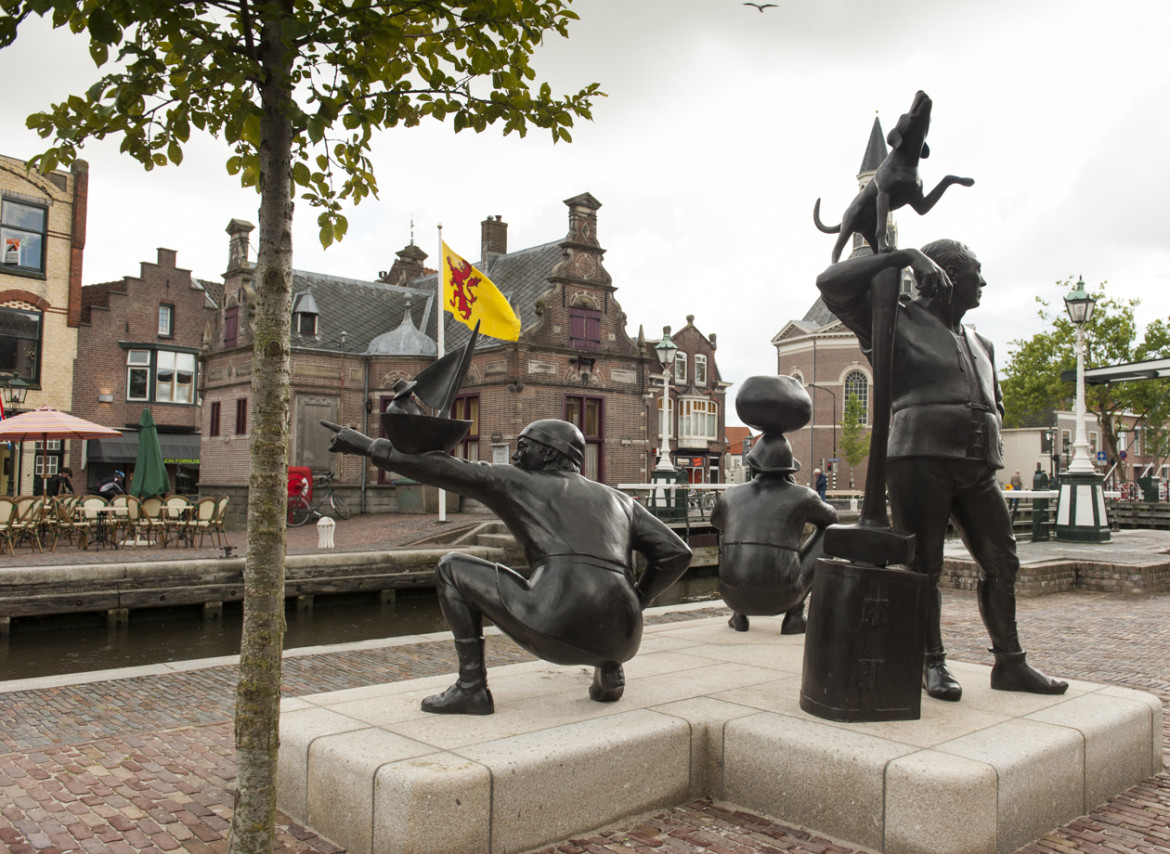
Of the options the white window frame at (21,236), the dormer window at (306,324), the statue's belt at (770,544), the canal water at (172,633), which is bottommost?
the canal water at (172,633)

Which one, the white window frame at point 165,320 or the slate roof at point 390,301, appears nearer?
the slate roof at point 390,301

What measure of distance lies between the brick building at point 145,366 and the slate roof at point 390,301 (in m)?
4.47

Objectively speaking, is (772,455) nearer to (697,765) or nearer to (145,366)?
(697,765)

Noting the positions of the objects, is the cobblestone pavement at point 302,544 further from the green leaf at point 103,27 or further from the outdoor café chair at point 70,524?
the green leaf at point 103,27

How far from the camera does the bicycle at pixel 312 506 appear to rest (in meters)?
23.9

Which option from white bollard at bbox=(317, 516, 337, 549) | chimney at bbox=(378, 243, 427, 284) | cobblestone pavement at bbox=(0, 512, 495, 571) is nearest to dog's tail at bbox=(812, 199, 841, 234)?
cobblestone pavement at bbox=(0, 512, 495, 571)

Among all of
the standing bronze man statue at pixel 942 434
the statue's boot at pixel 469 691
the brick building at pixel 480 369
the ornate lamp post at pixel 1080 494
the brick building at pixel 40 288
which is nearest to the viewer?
the statue's boot at pixel 469 691

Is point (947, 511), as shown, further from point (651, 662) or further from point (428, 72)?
point (428, 72)

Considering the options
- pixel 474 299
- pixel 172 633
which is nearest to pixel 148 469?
pixel 474 299

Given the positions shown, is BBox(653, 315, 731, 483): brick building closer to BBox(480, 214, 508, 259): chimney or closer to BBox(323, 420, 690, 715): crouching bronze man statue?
BBox(480, 214, 508, 259): chimney

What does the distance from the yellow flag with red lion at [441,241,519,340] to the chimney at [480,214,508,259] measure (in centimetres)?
1420

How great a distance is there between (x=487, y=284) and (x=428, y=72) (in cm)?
1573

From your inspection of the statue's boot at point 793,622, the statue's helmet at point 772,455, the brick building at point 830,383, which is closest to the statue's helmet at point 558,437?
the statue's helmet at point 772,455

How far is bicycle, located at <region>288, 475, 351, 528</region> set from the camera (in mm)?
23938
